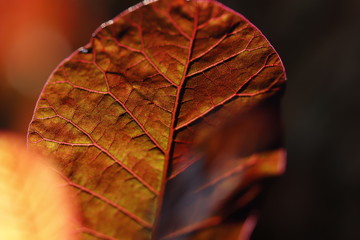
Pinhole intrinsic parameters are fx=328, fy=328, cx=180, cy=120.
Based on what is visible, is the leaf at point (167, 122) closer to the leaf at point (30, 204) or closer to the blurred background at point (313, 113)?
the leaf at point (30, 204)

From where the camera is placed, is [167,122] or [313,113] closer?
[167,122]

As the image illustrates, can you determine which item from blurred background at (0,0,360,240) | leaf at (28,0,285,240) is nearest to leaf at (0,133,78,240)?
leaf at (28,0,285,240)

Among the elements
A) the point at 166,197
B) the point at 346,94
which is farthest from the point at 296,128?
the point at 166,197

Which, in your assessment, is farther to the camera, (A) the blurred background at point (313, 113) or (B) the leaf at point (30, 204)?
(A) the blurred background at point (313, 113)

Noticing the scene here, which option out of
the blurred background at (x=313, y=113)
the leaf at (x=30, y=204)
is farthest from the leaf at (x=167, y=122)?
the blurred background at (x=313, y=113)

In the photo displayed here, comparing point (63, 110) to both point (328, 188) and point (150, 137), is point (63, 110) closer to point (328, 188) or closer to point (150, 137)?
point (150, 137)

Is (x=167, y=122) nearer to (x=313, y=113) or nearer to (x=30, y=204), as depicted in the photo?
(x=30, y=204)

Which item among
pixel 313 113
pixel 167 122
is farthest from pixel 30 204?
pixel 313 113
